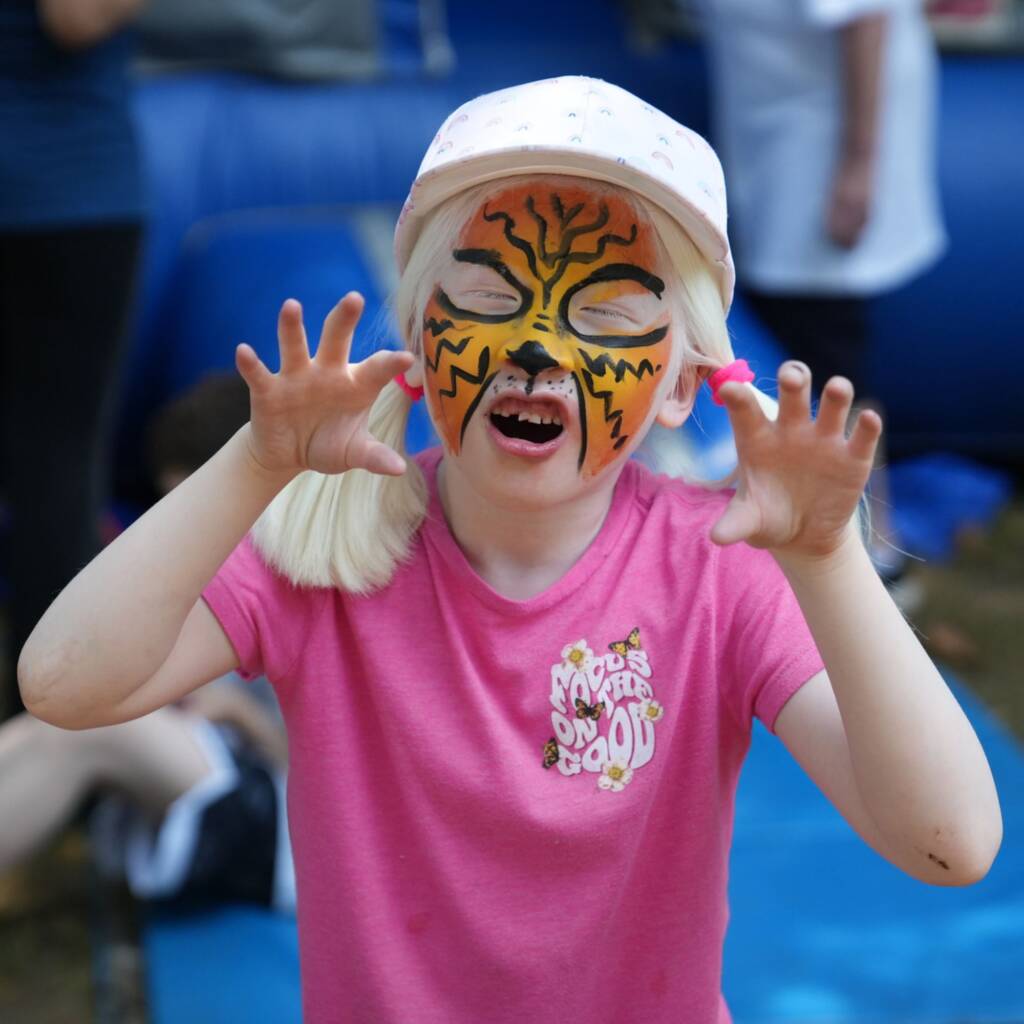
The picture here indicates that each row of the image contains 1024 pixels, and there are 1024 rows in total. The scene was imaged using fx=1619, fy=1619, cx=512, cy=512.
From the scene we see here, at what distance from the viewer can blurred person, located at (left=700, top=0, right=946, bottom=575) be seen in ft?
13.1

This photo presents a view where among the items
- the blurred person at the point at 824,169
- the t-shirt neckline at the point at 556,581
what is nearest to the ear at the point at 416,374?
the t-shirt neckline at the point at 556,581

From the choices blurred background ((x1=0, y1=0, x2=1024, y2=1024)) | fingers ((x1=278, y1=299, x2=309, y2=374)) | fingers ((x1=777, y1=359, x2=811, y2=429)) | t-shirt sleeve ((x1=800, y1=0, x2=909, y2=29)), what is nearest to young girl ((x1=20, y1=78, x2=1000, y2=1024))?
fingers ((x1=278, y1=299, x2=309, y2=374))

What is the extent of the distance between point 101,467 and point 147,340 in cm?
160

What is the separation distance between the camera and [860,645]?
123 cm

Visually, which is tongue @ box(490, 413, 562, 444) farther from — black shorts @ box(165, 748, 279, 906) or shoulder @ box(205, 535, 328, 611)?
black shorts @ box(165, 748, 279, 906)

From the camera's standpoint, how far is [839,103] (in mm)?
4008

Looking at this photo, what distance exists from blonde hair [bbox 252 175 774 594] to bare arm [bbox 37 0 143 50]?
1294 millimetres

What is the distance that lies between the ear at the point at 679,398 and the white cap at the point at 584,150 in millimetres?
112

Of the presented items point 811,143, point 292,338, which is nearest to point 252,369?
point 292,338

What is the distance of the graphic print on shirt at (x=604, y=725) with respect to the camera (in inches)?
54.8

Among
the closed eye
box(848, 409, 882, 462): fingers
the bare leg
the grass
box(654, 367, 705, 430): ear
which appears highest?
box(848, 409, 882, 462): fingers

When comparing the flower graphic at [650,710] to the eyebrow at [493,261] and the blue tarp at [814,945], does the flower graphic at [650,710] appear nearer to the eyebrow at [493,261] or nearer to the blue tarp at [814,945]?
the eyebrow at [493,261]

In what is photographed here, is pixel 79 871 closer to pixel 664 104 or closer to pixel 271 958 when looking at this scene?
pixel 271 958

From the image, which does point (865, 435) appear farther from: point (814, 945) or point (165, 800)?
point (165, 800)
